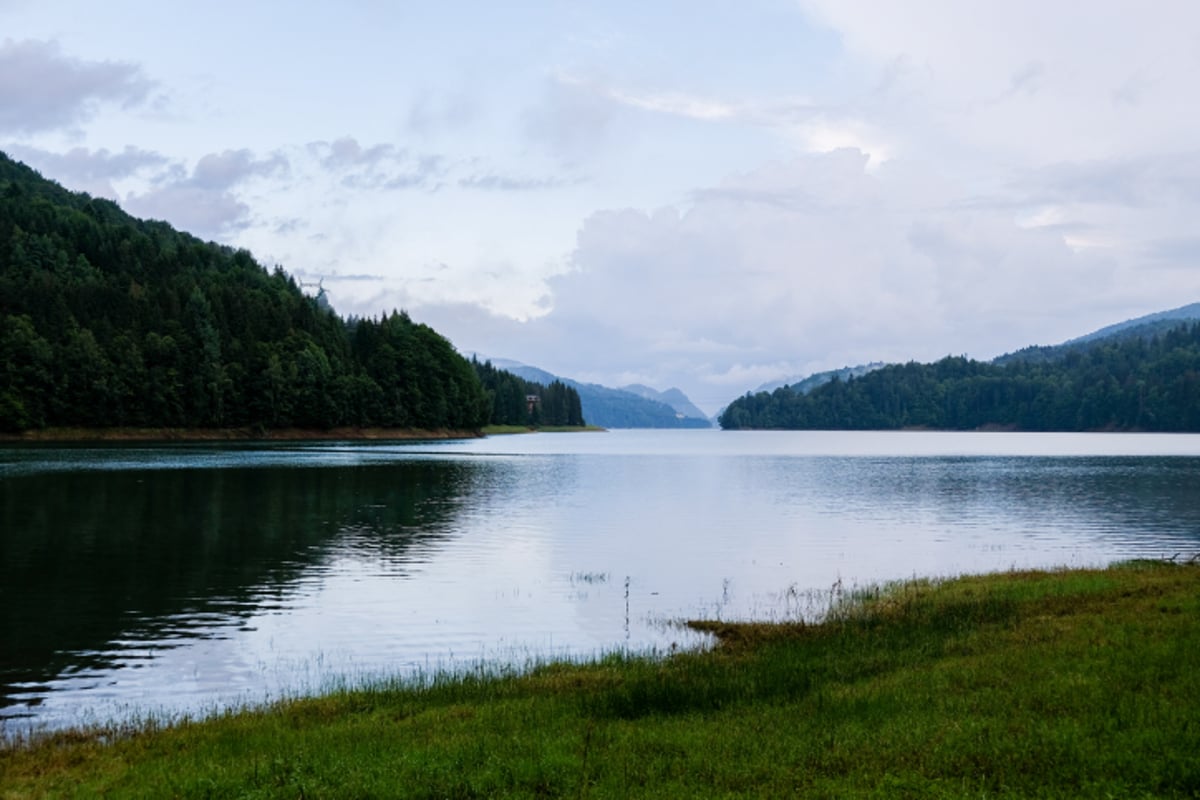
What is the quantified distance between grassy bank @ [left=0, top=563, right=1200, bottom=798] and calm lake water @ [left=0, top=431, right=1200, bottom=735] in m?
5.12

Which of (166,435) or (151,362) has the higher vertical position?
(151,362)

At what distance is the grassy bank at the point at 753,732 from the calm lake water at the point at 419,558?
16.8ft

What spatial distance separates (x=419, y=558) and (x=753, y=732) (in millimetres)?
33265

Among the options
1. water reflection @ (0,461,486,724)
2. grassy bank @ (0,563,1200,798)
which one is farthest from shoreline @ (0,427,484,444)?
grassy bank @ (0,563,1200,798)

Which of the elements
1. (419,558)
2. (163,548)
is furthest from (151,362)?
(419,558)

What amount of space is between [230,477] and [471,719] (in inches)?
3008

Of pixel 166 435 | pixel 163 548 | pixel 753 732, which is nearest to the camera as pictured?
pixel 753 732

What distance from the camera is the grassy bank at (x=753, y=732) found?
1274 centimetres

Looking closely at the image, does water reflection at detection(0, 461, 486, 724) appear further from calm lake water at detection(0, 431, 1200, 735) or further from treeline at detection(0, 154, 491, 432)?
treeline at detection(0, 154, 491, 432)

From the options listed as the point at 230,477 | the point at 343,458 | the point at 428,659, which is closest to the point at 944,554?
the point at 428,659

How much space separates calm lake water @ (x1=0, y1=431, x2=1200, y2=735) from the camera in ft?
88.6

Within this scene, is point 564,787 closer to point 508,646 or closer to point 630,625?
point 508,646

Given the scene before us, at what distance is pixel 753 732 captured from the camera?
600 inches

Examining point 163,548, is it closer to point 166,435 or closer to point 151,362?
point 166,435
